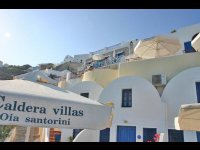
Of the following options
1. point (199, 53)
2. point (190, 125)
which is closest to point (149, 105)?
point (199, 53)

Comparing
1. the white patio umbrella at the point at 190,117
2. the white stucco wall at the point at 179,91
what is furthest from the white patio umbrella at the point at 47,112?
the white stucco wall at the point at 179,91

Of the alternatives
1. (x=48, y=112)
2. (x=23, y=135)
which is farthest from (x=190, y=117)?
(x=23, y=135)

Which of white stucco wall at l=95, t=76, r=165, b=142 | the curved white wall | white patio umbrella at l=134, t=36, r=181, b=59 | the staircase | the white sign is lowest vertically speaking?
the staircase

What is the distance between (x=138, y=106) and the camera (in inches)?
669

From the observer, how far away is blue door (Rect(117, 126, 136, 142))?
1666 cm

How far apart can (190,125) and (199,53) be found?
9349 millimetres

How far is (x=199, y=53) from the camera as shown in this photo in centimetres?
1627

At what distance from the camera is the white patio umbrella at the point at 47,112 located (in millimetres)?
5008

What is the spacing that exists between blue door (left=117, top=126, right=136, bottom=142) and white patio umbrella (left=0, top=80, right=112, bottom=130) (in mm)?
11617

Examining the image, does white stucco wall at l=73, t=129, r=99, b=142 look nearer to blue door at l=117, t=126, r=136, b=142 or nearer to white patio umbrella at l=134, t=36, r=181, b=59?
blue door at l=117, t=126, r=136, b=142

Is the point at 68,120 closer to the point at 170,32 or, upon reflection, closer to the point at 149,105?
the point at 149,105

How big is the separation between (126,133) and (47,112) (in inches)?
498

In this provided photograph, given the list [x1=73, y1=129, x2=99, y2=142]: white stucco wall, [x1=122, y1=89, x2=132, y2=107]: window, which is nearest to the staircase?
[x1=73, y1=129, x2=99, y2=142]: white stucco wall

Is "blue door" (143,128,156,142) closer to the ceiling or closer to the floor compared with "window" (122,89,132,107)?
closer to the floor
